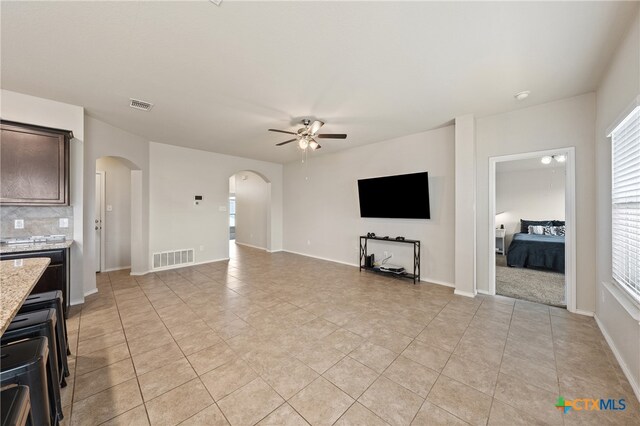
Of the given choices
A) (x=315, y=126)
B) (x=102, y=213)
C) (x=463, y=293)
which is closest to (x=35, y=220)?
(x=102, y=213)

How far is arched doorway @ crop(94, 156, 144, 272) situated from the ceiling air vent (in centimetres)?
202

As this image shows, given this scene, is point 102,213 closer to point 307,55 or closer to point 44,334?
point 44,334

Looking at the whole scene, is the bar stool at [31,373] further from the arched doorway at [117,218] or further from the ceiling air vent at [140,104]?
the arched doorway at [117,218]

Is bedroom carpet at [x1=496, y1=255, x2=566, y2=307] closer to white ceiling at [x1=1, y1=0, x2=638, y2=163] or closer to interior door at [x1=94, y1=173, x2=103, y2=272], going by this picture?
white ceiling at [x1=1, y1=0, x2=638, y2=163]

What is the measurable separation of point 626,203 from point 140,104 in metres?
5.41

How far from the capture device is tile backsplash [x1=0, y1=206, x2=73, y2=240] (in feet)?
9.82

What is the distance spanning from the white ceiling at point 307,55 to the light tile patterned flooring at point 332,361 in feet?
9.00

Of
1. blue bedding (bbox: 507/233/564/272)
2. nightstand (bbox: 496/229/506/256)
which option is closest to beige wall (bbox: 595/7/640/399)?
blue bedding (bbox: 507/233/564/272)

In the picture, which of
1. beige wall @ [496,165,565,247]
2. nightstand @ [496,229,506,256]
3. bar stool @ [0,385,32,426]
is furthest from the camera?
nightstand @ [496,229,506,256]

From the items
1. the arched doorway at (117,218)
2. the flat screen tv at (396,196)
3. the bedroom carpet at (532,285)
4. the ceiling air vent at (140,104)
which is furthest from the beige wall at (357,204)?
the ceiling air vent at (140,104)

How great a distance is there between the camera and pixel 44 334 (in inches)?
56.9

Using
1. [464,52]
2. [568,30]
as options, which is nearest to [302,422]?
[464,52]

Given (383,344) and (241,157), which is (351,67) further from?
(241,157)

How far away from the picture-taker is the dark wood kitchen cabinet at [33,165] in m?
2.79
